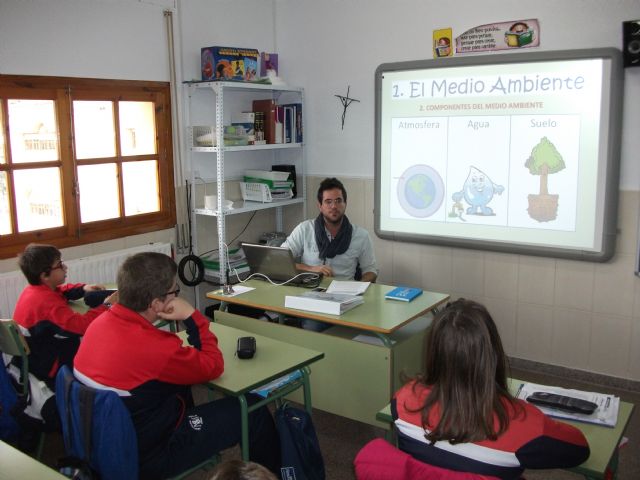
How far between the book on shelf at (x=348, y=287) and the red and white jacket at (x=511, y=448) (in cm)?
180

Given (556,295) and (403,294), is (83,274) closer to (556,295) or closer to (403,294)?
(403,294)

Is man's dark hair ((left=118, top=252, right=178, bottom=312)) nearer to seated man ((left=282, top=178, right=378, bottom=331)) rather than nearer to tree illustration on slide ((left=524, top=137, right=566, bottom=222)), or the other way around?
seated man ((left=282, top=178, right=378, bottom=331))

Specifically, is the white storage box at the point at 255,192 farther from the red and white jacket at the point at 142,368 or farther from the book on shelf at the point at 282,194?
the red and white jacket at the point at 142,368

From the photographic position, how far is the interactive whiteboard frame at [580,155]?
13.0 feet

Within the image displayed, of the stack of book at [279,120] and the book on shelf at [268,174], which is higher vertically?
the stack of book at [279,120]

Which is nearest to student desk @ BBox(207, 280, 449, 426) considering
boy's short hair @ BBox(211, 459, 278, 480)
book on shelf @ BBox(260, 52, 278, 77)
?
boy's short hair @ BBox(211, 459, 278, 480)

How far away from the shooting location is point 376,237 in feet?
17.1

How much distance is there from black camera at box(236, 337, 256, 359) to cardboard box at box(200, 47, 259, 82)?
2.58 metres

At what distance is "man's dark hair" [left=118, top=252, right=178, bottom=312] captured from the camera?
91.3 inches

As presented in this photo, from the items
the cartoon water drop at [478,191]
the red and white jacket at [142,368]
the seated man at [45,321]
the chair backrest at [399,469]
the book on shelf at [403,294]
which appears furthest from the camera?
the cartoon water drop at [478,191]

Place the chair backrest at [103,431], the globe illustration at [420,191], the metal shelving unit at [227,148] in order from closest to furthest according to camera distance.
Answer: the chair backrest at [103,431], the metal shelving unit at [227,148], the globe illustration at [420,191]

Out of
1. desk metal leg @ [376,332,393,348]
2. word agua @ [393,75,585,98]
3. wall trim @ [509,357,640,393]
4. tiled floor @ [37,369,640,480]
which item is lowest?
tiled floor @ [37,369,640,480]

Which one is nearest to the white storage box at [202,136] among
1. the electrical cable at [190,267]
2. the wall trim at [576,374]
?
the electrical cable at [190,267]

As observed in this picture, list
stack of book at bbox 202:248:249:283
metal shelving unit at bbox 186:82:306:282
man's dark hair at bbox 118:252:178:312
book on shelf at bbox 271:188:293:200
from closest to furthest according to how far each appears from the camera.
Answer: man's dark hair at bbox 118:252:178:312 → metal shelving unit at bbox 186:82:306:282 → stack of book at bbox 202:248:249:283 → book on shelf at bbox 271:188:293:200
